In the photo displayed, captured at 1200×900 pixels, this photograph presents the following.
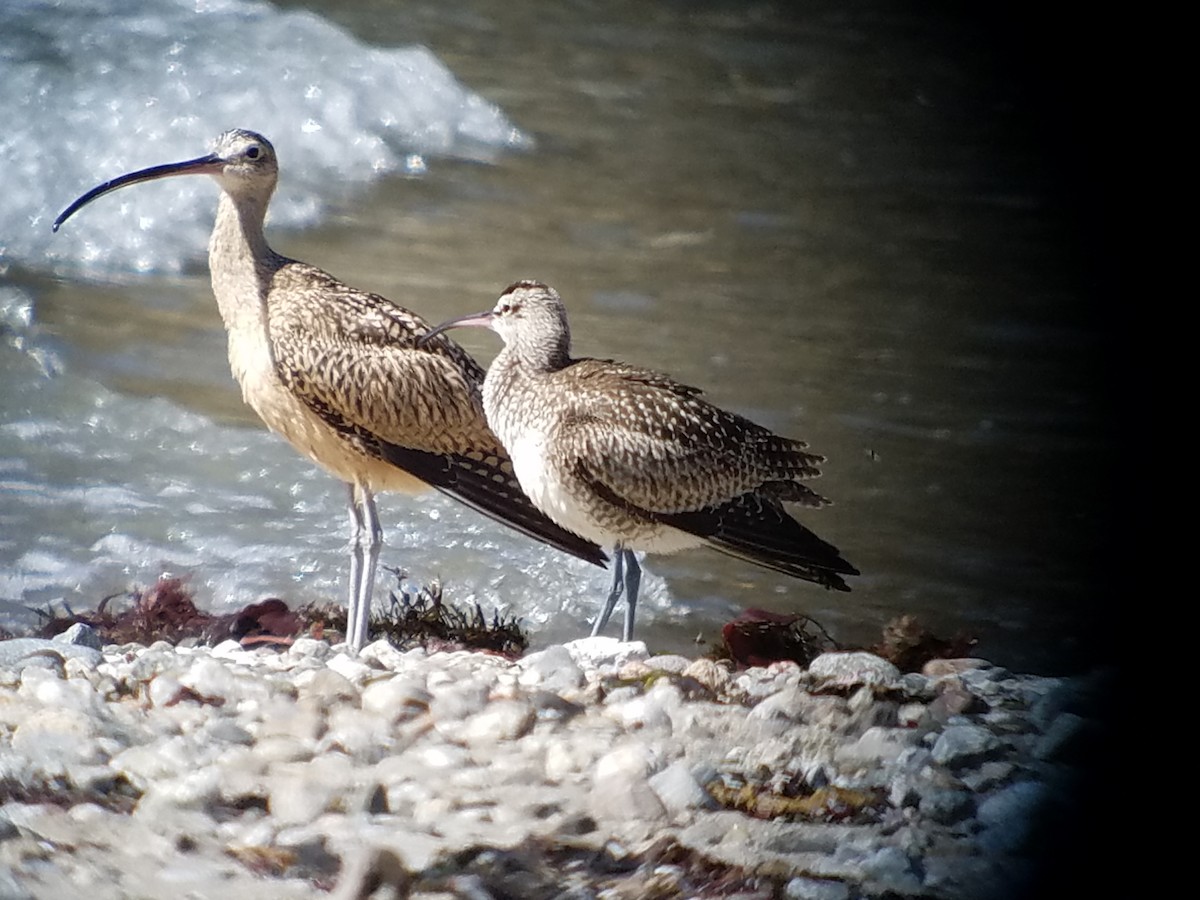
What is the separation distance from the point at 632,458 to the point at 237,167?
0.90m

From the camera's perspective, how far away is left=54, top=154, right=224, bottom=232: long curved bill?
3.05 meters

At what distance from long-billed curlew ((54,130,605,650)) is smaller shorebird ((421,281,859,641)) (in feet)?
0.21

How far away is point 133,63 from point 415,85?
53 cm

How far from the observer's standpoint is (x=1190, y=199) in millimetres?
3156

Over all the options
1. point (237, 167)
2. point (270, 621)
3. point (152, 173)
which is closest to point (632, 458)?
point (270, 621)

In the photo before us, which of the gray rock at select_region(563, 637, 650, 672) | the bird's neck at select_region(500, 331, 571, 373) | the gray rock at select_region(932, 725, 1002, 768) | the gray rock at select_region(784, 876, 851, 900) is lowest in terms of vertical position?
the gray rock at select_region(784, 876, 851, 900)

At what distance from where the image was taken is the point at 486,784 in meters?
2.94

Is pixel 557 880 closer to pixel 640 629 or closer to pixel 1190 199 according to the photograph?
pixel 640 629

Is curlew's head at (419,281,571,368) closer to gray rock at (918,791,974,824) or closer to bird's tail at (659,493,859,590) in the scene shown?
bird's tail at (659,493,859,590)

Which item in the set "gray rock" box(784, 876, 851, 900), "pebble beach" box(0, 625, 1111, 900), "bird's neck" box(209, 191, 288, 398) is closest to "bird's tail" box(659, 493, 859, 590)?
"pebble beach" box(0, 625, 1111, 900)

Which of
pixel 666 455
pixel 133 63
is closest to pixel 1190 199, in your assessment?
pixel 666 455

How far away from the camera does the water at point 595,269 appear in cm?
312

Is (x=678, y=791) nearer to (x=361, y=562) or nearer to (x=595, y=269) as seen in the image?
(x=361, y=562)

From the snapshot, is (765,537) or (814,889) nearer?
(814,889)
